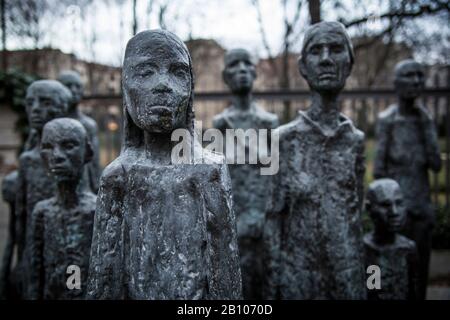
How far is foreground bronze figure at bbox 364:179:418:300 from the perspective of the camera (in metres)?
4.12

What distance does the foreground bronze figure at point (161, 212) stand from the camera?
7.34ft

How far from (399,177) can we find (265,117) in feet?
6.03

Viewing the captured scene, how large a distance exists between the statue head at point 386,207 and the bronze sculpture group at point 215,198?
0.01 meters

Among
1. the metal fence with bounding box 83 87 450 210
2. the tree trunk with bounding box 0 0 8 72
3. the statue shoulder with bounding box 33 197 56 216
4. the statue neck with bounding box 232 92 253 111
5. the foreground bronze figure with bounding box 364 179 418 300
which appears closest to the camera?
the statue shoulder with bounding box 33 197 56 216

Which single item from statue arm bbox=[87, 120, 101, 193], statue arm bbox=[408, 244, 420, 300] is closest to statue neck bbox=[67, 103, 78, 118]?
statue arm bbox=[87, 120, 101, 193]

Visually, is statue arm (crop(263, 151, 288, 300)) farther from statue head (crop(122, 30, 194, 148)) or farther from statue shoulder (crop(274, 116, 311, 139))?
statue head (crop(122, 30, 194, 148))

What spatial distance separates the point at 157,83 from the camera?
2.22m

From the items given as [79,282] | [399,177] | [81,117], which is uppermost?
[81,117]

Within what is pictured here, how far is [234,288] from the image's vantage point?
229 cm

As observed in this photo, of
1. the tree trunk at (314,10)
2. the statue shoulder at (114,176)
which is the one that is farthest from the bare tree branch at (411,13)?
the statue shoulder at (114,176)

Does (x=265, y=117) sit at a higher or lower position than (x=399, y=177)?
higher

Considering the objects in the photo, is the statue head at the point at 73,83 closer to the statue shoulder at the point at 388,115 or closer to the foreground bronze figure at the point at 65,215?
the foreground bronze figure at the point at 65,215
